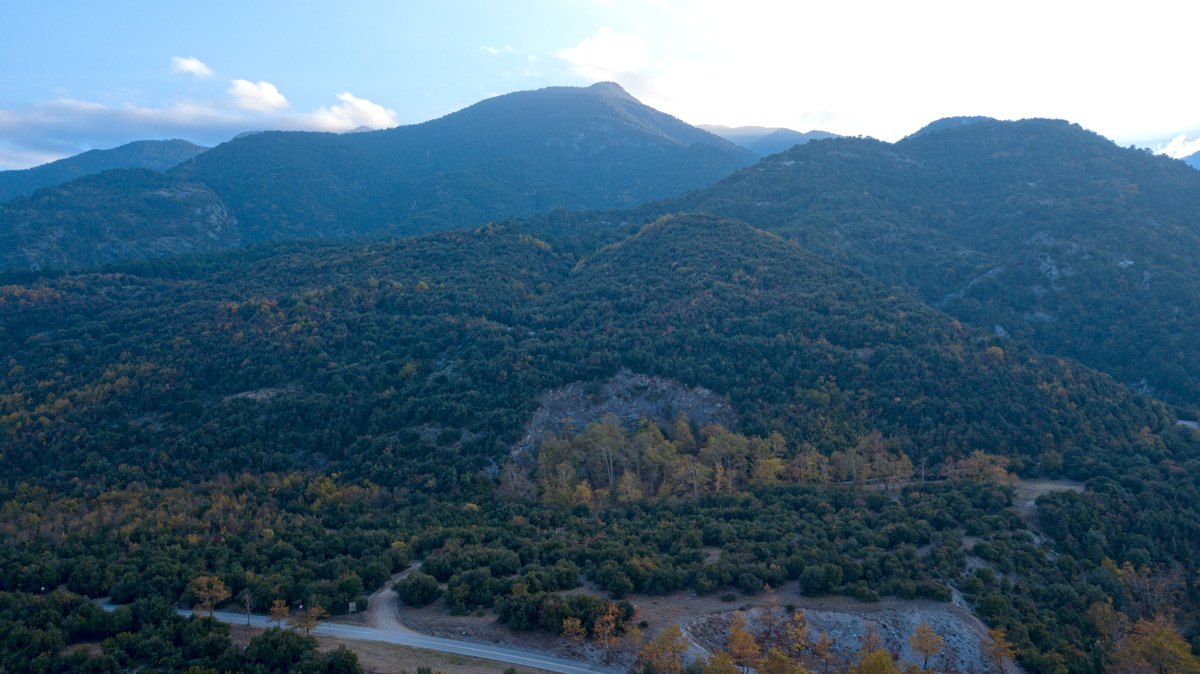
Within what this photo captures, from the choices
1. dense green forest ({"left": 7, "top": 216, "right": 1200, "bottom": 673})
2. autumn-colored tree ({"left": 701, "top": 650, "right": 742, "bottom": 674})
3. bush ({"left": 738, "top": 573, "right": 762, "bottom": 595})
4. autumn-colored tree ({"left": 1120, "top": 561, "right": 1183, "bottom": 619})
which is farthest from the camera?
autumn-colored tree ({"left": 1120, "top": 561, "right": 1183, "bottom": 619})

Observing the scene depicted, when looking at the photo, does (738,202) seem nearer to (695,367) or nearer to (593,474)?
(695,367)

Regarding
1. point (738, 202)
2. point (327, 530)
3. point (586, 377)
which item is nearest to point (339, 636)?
point (327, 530)

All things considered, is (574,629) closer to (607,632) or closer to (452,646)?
(607,632)

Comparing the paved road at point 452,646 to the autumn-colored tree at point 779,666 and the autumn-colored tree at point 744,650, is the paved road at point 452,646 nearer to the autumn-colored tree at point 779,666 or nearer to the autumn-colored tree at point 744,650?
the autumn-colored tree at point 744,650

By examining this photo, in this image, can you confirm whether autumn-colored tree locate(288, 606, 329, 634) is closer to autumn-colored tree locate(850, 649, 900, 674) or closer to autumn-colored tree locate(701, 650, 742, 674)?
autumn-colored tree locate(701, 650, 742, 674)

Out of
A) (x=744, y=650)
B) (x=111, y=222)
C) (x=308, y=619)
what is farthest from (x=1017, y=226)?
(x=111, y=222)

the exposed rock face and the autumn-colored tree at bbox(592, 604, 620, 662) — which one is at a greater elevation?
the autumn-colored tree at bbox(592, 604, 620, 662)

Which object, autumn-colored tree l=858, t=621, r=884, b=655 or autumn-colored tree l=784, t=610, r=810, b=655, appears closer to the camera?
autumn-colored tree l=858, t=621, r=884, b=655

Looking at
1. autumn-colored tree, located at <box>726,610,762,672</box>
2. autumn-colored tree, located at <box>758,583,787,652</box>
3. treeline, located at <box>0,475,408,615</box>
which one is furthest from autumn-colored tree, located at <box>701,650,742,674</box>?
treeline, located at <box>0,475,408,615</box>

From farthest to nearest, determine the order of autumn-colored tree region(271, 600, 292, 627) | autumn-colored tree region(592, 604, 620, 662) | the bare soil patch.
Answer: the bare soil patch
autumn-colored tree region(271, 600, 292, 627)
autumn-colored tree region(592, 604, 620, 662)
